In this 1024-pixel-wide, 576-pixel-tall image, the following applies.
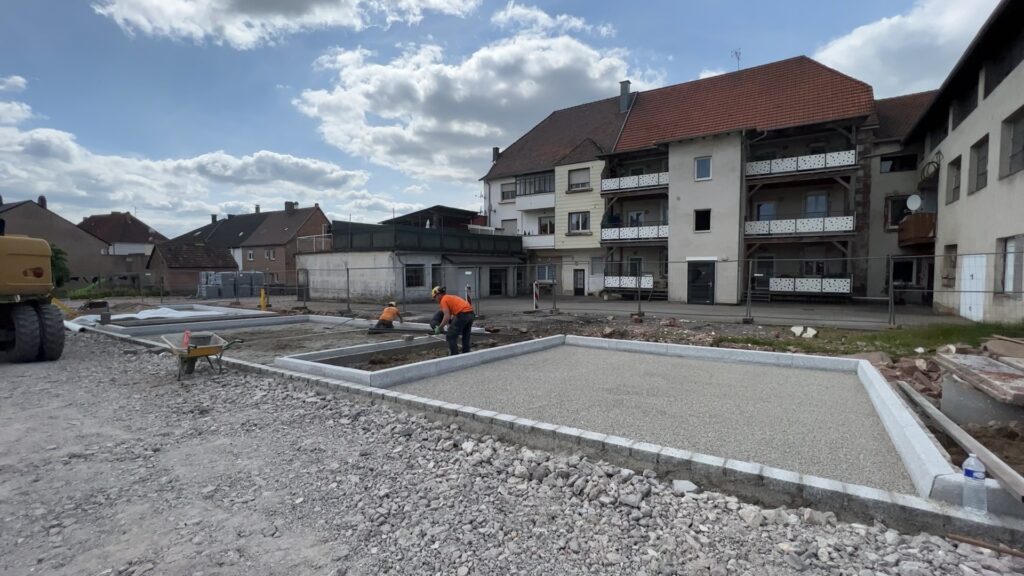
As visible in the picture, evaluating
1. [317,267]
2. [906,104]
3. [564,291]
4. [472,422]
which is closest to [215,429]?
[472,422]

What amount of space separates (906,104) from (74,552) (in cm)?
3327

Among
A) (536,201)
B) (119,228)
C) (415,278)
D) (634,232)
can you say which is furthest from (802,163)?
(119,228)

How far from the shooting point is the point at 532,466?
13.5 ft

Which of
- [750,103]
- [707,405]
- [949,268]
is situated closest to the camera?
[707,405]

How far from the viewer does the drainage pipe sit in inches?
116

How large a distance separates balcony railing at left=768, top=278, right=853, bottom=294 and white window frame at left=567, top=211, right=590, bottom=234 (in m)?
10.9

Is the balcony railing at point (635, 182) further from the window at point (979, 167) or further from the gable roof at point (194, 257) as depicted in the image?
the gable roof at point (194, 257)

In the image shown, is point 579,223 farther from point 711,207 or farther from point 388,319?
point 388,319

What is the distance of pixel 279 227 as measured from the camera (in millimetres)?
47094

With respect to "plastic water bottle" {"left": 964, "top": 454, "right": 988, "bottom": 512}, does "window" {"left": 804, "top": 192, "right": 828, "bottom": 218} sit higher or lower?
higher

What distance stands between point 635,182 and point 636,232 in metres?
2.73

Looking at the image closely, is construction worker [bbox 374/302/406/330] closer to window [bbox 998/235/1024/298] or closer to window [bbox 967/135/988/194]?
window [bbox 998/235/1024/298]

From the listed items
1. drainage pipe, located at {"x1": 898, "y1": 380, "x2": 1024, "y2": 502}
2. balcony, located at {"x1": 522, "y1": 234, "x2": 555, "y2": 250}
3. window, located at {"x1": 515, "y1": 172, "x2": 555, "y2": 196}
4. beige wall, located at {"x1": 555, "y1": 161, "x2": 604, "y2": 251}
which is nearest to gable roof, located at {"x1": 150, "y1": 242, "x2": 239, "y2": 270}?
window, located at {"x1": 515, "y1": 172, "x2": 555, "y2": 196}

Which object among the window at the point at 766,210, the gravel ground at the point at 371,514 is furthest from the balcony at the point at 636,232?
the gravel ground at the point at 371,514
